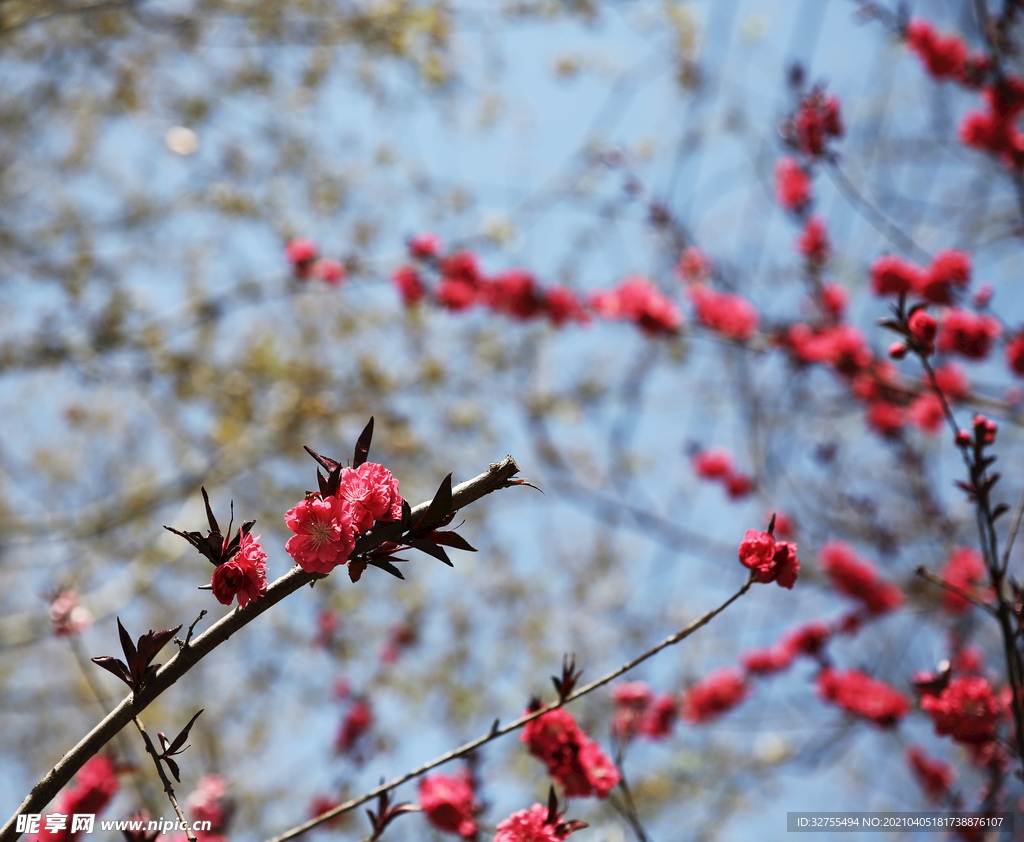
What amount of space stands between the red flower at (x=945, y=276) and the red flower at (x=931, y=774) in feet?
8.40

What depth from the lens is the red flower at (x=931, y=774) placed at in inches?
→ 155

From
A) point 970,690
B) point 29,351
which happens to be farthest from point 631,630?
point 29,351

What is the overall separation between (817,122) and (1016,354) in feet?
5.27

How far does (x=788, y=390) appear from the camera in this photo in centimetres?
556

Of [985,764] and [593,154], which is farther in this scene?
[593,154]

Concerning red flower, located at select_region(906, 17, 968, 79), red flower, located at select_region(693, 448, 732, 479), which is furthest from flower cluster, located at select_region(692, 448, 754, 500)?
red flower, located at select_region(906, 17, 968, 79)

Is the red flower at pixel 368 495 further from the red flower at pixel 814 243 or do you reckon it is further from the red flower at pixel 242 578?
the red flower at pixel 814 243

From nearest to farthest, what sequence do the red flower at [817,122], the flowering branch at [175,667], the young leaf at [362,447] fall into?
the flowering branch at [175,667] < the young leaf at [362,447] < the red flower at [817,122]

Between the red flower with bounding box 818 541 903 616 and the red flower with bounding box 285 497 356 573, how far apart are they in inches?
170

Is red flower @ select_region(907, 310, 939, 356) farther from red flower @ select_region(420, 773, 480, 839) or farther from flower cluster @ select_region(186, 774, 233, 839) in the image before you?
flower cluster @ select_region(186, 774, 233, 839)

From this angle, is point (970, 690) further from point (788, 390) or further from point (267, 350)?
point (267, 350)

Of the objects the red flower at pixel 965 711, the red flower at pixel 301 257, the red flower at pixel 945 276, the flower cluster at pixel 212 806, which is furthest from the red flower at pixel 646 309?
the flower cluster at pixel 212 806

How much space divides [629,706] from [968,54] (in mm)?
4586

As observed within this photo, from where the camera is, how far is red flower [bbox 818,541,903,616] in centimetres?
470
